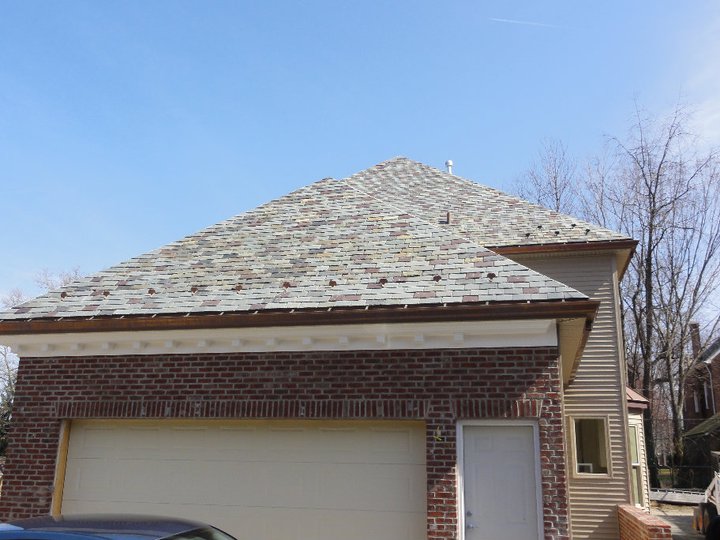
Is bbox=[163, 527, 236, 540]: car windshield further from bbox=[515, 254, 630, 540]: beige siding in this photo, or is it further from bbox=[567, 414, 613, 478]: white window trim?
bbox=[567, 414, 613, 478]: white window trim

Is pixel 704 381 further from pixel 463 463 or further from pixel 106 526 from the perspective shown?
pixel 106 526

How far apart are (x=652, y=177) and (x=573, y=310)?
2430 centimetres

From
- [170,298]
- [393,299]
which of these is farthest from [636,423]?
[170,298]

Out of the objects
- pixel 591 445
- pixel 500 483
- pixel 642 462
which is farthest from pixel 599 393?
pixel 500 483

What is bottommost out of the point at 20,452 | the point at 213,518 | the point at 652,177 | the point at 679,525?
the point at 679,525

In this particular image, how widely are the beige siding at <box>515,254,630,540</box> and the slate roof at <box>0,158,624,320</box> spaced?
192 inches

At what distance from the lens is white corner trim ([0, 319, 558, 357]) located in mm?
7406

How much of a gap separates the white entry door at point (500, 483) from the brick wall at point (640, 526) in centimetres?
207

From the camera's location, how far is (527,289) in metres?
7.45

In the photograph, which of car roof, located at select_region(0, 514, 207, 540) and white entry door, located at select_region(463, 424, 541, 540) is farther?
white entry door, located at select_region(463, 424, 541, 540)

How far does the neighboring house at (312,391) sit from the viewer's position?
7.20 meters

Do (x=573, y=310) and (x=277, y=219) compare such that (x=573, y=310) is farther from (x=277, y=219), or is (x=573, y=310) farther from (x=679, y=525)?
(x=679, y=525)

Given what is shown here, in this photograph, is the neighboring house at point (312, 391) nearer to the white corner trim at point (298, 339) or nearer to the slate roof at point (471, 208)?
the white corner trim at point (298, 339)

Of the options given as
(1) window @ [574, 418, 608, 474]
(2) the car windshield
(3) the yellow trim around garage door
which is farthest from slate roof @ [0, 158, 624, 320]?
(1) window @ [574, 418, 608, 474]
